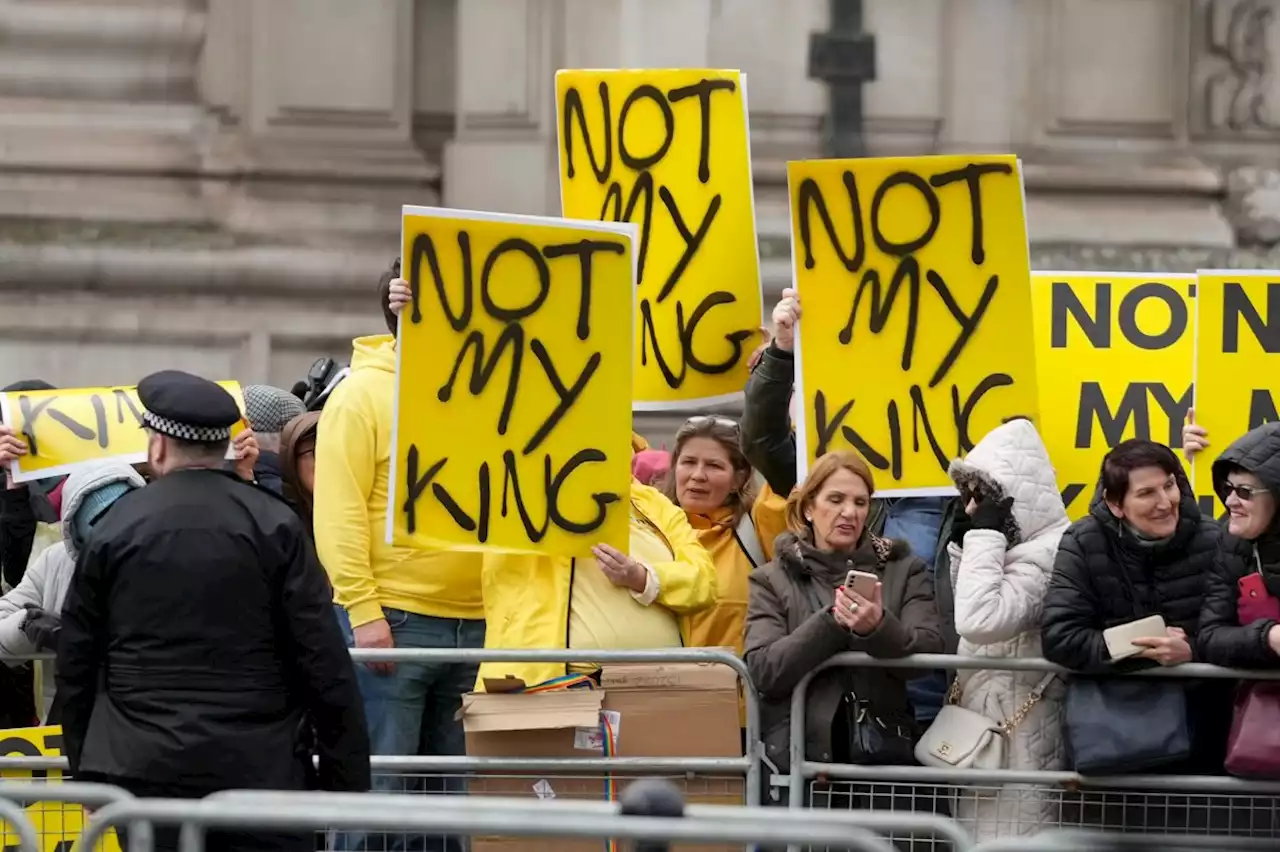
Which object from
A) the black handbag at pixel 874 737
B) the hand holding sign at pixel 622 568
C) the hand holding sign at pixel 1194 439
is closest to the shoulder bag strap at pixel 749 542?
the hand holding sign at pixel 622 568

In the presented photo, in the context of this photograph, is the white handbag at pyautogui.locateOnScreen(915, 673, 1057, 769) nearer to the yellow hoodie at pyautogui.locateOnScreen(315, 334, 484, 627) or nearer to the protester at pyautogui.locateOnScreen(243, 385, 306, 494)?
the yellow hoodie at pyautogui.locateOnScreen(315, 334, 484, 627)

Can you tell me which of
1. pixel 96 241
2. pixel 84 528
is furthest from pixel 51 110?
pixel 84 528

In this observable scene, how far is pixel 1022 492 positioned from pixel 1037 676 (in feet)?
1.53

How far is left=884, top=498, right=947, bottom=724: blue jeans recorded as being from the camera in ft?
20.7

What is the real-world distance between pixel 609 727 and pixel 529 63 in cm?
532

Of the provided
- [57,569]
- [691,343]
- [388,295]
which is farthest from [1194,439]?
[57,569]

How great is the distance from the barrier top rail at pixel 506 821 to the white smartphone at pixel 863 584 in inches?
68.0

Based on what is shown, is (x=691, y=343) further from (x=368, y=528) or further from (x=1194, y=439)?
(x=1194, y=439)

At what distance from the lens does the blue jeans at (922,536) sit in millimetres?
6301

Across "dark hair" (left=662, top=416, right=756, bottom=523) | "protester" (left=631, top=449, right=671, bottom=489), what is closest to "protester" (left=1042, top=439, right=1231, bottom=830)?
"dark hair" (left=662, top=416, right=756, bottom=523)

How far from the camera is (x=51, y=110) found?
11.1 m

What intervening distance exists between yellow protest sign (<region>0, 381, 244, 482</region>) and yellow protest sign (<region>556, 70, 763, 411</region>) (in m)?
1.25

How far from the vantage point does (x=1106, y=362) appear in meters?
7.05

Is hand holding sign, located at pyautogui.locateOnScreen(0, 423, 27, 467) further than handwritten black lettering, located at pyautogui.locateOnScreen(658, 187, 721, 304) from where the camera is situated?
Yes
